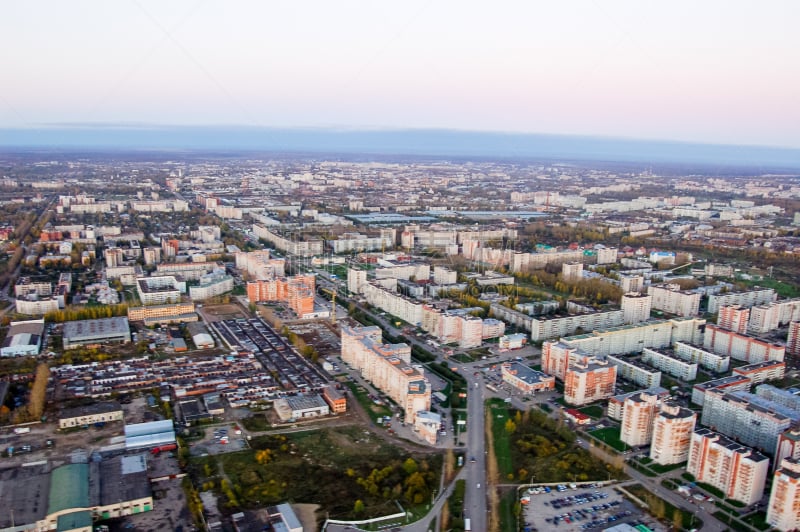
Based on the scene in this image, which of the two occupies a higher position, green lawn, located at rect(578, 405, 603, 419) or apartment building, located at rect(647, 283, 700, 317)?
apartment building, located at rect(647, 283, 700, 317)

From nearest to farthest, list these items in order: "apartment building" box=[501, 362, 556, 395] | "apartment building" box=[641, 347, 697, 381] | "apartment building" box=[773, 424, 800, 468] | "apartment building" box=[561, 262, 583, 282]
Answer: "apartment building" box=[773, 424, 800, 468]
"apartment building" box=[501, 362, 556, 395]
"apartment building" box=[641, 347, 697, 381]
"apartment building" box=[561, 262, 583, 282]

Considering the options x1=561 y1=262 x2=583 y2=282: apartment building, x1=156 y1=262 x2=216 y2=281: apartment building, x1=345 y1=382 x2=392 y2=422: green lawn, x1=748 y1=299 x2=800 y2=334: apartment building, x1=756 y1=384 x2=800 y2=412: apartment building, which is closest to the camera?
x1=756 y1=384 x2=800 y2=412: apartment building

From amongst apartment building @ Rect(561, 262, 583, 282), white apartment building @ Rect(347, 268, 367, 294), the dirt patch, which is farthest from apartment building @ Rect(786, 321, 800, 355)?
the dirt patch

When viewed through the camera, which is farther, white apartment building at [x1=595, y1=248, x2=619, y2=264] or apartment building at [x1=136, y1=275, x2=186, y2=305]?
white apartment building at [x1=595, y1=248, x2=619, y2=264]

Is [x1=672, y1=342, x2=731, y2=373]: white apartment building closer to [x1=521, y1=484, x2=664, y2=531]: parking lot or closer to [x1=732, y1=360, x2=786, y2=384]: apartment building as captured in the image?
[x1=732, y1=360, x2=786, y2=384]: apartment building

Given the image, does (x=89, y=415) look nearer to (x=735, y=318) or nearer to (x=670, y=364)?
(x=670, y=364)

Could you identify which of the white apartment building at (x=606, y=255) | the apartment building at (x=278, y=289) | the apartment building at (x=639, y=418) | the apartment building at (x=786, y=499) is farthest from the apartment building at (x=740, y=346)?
the apartment building at (x=278, y=289)
